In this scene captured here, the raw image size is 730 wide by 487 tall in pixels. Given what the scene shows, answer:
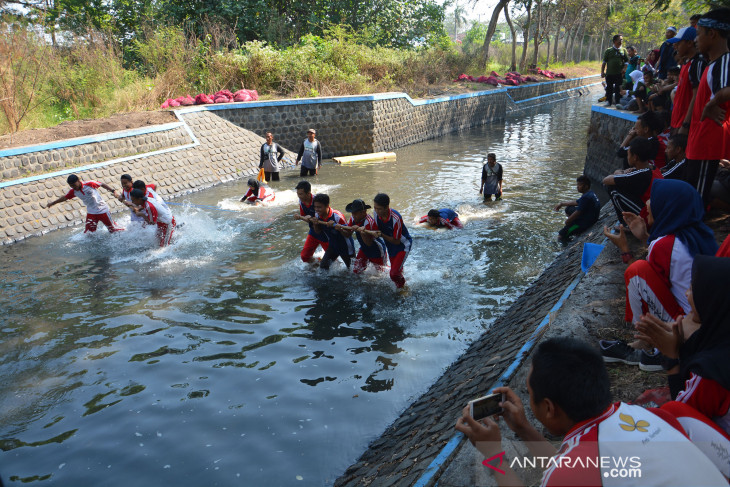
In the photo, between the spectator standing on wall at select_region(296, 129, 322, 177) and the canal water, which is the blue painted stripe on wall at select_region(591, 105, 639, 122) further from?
the spectator standing on wall at select_region(296, 129, 322, 177)

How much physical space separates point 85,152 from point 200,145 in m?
3.70

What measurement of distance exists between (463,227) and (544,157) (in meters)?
9.28

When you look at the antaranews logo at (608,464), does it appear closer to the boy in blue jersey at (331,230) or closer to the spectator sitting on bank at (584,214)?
the boy in blue jersey at (331,230)

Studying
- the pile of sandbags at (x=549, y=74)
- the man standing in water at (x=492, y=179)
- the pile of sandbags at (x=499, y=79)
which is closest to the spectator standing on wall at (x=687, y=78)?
the man standing in water at (x=492, y=179)

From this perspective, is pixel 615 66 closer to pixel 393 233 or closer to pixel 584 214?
pixel 584 214

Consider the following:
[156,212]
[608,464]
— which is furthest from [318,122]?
[608,464]

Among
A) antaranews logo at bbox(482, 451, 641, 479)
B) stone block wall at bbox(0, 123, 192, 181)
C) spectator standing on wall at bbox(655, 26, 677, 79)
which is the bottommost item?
stone block wall at bbox(0, 123, 192, 181)

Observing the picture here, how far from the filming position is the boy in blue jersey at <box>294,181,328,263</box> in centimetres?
795

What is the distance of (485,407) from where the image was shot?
7.84ft

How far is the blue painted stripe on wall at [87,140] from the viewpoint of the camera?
1201 centimetres

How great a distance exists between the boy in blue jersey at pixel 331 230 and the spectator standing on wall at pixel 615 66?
1162 cm

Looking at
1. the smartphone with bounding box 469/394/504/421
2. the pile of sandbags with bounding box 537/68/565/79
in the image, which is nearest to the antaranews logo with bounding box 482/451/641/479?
the smartphone with bounding box 469/394/504/421

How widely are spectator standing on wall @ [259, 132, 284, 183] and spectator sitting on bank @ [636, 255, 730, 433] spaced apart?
44.9ft

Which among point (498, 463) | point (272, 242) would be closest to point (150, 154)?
point (272, 242)
